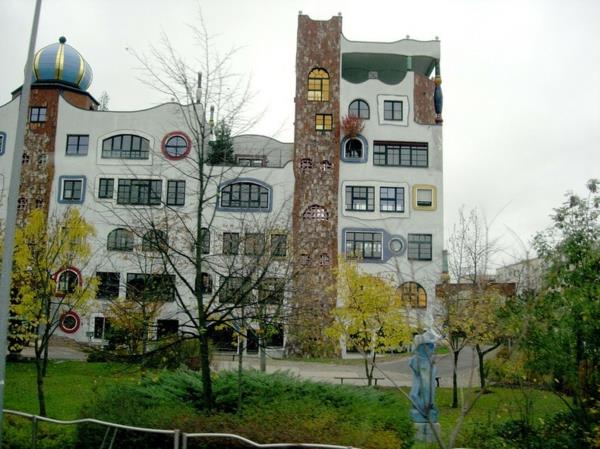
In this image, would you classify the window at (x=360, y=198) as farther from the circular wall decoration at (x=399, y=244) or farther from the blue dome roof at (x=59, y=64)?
the blue dome roof at (x=59, y=64)

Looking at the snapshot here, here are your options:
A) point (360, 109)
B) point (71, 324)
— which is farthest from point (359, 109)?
point (71, 324)

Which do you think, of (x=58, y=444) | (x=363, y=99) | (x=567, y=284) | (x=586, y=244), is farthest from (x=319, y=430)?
(x=363, y=99)

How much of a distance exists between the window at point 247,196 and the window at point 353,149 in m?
5.13

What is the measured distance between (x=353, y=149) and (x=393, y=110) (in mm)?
3320

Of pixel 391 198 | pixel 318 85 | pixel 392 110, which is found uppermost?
pixel 318 85

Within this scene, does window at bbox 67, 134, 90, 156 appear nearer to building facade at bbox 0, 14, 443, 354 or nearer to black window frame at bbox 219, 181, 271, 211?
building facade at bbox 0, 14, 443, 354

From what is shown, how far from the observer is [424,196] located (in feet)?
107

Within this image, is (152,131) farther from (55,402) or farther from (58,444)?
(58,444)

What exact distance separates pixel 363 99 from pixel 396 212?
6.94 m

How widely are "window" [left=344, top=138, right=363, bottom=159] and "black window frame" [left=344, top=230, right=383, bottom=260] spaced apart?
173 inches

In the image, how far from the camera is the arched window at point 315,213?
3219 cm

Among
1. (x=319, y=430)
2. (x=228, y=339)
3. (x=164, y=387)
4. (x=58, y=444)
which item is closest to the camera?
(x=319, y=430)

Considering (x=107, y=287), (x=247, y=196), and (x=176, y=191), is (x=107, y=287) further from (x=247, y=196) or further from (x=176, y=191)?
(x=247, y=196)

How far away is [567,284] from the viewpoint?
36.1 ft
